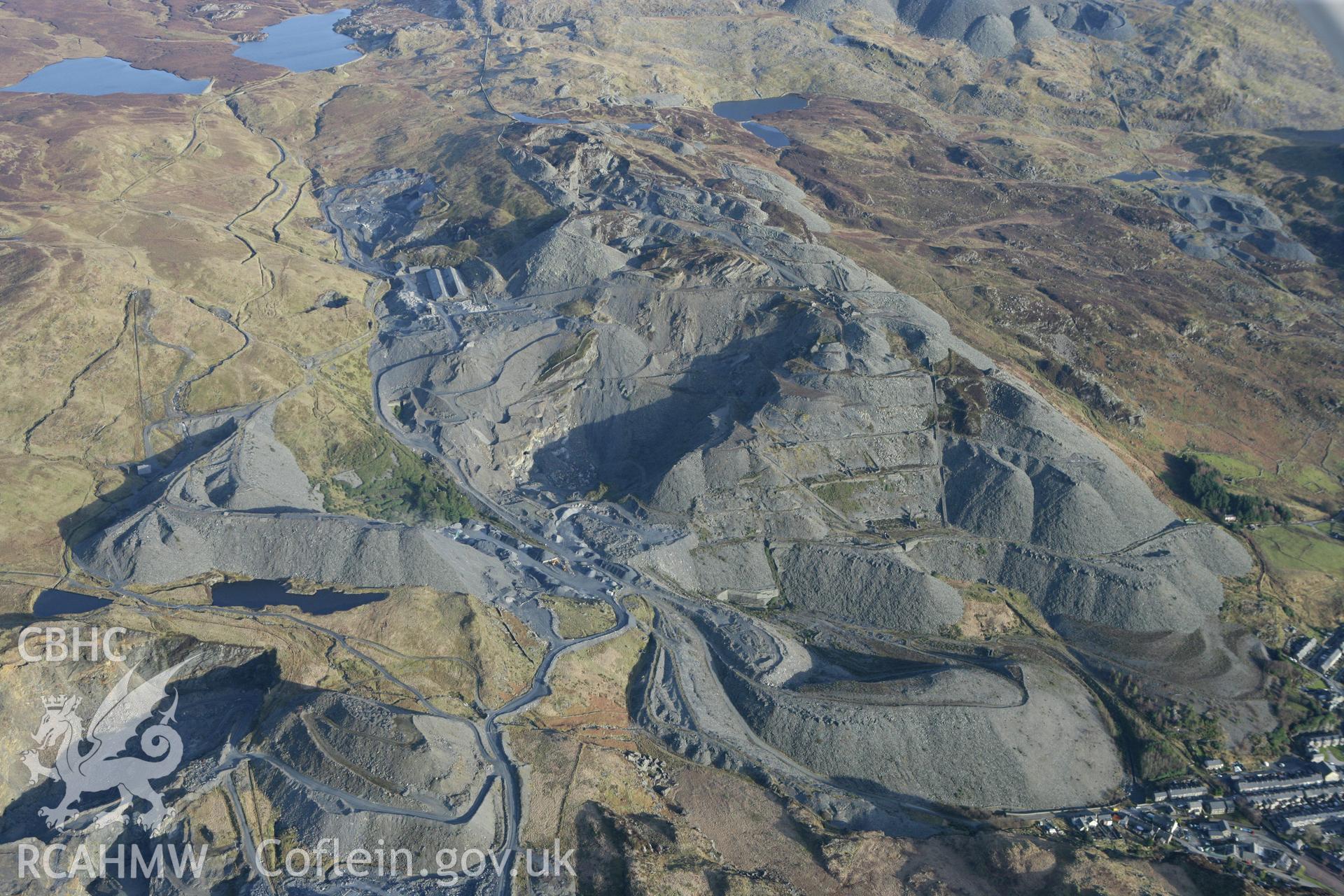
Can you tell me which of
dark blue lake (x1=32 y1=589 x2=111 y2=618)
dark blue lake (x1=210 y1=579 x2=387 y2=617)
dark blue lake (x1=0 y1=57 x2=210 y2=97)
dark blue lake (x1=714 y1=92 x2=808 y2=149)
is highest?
dark blue lake (x1=714 y1=92 x2=808 y2=149)

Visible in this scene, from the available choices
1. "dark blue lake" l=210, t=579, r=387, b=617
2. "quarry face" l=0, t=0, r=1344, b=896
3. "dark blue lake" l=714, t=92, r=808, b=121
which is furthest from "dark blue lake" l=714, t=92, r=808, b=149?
"dark blue lake" l=210, t=579, r=387, b=617

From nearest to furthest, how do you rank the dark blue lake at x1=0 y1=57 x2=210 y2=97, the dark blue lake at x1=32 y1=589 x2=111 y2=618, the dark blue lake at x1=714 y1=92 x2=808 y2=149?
the dark blue lake at x1=32 y1=589 x2=111 y2=618
the dark blue lake at x1=714 y1=92 x2=808 y2=149
the dark blue lake at x1=0 y1=57 x2=210 y2=97

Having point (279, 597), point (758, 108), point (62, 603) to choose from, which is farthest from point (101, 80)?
point (279, 597)

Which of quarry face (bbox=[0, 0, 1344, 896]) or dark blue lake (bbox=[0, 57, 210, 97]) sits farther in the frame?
dark blue lake (bbox=[0, 57, 210, 97])

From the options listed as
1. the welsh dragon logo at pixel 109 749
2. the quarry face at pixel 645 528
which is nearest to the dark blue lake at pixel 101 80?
the quarry face at pixel 645 528

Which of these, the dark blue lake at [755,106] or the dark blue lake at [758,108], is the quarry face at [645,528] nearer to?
the dark blue lake at [758,108]

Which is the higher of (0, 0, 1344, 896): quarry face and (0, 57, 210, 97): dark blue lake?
(0, 0, 1344, 896): quarry face

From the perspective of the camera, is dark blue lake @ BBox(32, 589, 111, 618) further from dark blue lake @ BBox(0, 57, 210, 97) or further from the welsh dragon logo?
dark blue lake @ BBox(0, 57, 210, 97)

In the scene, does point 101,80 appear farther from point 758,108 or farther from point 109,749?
point 109,749
